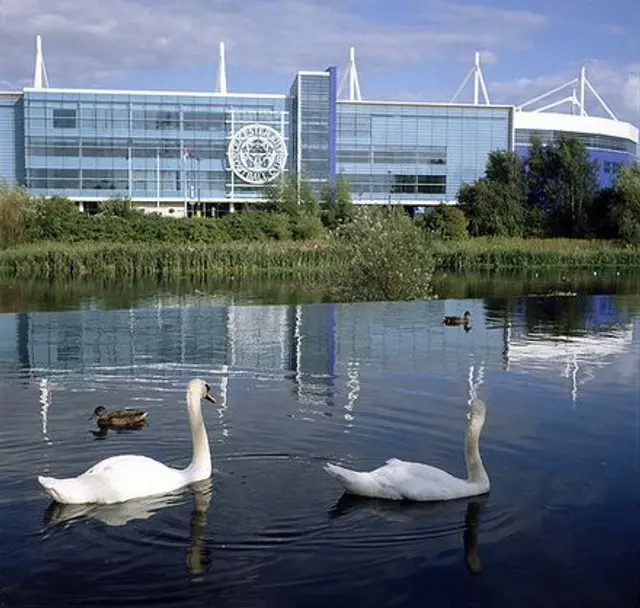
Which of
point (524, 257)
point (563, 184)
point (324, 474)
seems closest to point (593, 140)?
point (563, 184)

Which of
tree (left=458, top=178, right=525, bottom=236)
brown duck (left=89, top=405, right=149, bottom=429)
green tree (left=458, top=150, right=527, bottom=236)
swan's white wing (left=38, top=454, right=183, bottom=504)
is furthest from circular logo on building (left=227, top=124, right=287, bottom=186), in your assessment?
swan's white wing (left=38, top=454, right=183, bottom=504)

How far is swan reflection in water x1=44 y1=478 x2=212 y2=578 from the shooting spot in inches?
261

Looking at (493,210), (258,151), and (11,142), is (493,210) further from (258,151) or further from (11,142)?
(11,142)

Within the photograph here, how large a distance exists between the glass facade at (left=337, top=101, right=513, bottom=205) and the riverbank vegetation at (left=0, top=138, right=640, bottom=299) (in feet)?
50.0

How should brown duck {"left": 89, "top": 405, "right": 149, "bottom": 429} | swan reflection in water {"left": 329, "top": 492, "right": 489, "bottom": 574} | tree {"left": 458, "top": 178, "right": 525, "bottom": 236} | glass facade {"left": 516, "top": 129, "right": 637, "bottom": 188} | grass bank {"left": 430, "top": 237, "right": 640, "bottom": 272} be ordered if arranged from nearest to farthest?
swan reflection in water {"left": 329, "top": 492, "right": 489, "bottom": 574}, brown duck {"left": 89, "top": 405, "right": 149, "bottom": 429}, grass bank {"left": 430, "top": 237, "right": 640, "bottom": 272}, tree {"left": 458, "top": 178, "right": 525, "bottom": 236}, glass facade {"left": 516, "top": 129, "right": 637, "bottom": 188}

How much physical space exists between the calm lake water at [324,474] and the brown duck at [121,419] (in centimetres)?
20

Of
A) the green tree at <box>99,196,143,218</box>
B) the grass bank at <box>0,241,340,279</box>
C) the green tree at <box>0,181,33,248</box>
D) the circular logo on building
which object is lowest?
the grass bank at <box>0,241,340,279</box>

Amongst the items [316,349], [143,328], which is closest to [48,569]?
[316,349]

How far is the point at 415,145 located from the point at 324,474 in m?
96.0

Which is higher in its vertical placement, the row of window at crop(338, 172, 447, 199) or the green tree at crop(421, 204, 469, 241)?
the row of window at crop(338, 172, 447, 199)

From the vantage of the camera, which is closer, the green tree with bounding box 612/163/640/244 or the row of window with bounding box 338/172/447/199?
the green tree with bounding box 612/163/640/244

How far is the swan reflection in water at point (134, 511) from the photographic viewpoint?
6621 millimetres

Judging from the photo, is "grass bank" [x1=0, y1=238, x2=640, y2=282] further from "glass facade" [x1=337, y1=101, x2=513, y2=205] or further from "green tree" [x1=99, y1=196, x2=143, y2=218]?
"glass facade" [x1=337, y1=101, x2=513, y2=205]

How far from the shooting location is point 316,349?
609 inches
